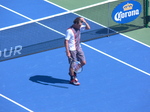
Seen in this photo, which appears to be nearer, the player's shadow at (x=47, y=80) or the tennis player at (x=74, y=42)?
the tennis player at (x=74, y=42)

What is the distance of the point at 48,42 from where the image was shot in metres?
22.0

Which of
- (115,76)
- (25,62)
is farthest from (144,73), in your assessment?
(25,62)

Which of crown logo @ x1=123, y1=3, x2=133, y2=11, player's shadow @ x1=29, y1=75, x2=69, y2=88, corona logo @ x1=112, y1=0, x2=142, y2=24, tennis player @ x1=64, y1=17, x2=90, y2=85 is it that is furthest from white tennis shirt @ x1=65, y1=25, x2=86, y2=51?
crown logo @ x1=123, y1=3, x2=133, y2=11

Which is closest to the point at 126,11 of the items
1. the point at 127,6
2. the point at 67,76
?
the point at 127,6

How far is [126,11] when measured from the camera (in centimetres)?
2289

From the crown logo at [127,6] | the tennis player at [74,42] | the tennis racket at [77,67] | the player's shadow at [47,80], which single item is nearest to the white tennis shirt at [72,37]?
the tennis player at [74,42]

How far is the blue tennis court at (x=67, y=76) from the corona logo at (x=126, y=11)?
2.24 ft

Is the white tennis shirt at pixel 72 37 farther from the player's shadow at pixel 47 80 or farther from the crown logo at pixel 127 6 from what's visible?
the crown logo at pixel 127 6

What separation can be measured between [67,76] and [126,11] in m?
4.15

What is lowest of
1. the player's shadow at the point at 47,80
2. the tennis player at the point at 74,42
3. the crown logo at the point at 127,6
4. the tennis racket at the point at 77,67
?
the player's shadow at the point at 47,80

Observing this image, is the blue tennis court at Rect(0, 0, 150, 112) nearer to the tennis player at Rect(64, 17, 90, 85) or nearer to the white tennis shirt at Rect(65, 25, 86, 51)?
the tennis player at Rect(64, 17, 90, 85)

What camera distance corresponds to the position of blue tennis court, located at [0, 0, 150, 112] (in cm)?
1866

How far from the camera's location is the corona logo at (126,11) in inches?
894

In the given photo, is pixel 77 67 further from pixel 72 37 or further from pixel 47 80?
pixel 47 80
